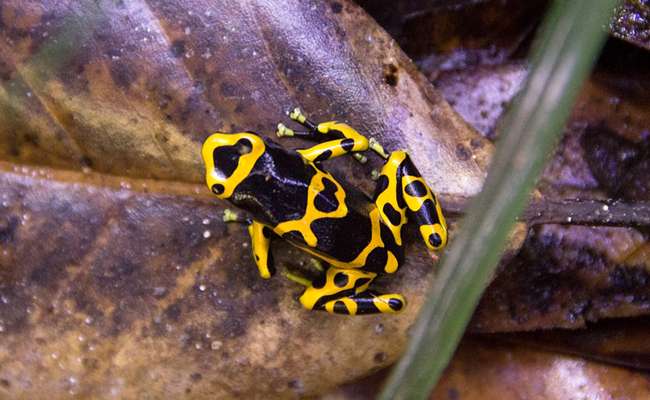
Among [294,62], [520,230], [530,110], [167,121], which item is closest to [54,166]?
[167,121]

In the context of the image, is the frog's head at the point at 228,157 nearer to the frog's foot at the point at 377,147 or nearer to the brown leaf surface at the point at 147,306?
the brown leaf surface at the point at 147,306

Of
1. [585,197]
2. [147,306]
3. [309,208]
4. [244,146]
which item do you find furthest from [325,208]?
[585,197]

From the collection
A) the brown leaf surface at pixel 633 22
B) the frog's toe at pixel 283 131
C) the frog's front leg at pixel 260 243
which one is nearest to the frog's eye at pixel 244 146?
the frog's toe at pixel 283 131

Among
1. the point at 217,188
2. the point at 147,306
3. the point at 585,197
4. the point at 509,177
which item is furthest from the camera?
the point at 585,197

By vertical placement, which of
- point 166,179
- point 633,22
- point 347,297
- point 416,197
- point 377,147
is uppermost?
point 633,22

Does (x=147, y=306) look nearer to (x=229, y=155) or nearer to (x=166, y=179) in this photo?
(x=166, y=179)
